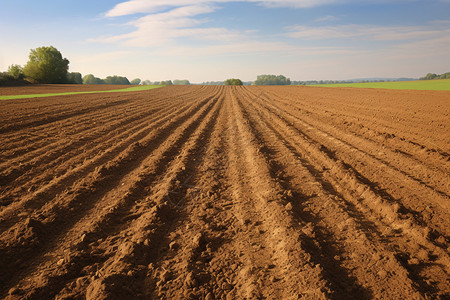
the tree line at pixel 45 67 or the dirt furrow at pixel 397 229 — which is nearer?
the dirt furrow at pixel 397 229

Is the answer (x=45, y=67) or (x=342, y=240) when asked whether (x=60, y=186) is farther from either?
(x=45, y=67)

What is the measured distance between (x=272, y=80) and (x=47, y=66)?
113 metres

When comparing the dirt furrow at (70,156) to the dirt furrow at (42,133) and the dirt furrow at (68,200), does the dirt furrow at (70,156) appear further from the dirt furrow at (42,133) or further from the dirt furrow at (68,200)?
the dirt furrow at (68,200)

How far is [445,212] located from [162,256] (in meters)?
4.31

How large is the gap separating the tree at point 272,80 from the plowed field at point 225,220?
14181cm

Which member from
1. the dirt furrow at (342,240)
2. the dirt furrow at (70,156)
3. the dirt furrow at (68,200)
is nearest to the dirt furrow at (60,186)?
the dirt furrow at (68,200)

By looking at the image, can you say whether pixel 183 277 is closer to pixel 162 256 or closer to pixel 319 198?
pixel 162 256

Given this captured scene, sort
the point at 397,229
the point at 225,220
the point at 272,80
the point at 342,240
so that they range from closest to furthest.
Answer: the point at 342,240 < the point at 397,229 < the point at 225,220 < the point at 272,80

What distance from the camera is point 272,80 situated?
148625 mm

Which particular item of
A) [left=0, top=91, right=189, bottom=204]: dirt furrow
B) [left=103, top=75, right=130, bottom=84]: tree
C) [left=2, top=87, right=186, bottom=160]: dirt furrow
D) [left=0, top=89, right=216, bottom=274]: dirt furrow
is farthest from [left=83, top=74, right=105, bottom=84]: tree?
[left=0, top=89, right=216, bottom=274]: dirt furrow

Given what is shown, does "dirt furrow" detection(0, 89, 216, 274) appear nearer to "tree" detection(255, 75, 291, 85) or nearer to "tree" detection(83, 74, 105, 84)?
"tree" detection(83, 74, 105, 84)

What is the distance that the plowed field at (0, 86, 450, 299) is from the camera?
2689 millimetres

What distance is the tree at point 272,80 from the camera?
144 m

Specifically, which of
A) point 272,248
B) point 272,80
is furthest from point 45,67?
point 272,80
